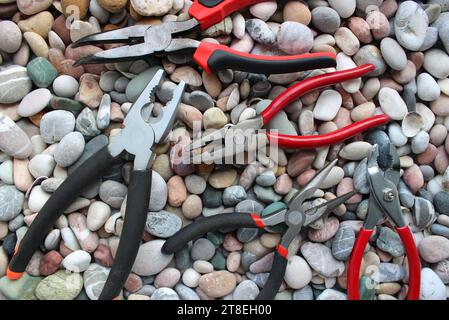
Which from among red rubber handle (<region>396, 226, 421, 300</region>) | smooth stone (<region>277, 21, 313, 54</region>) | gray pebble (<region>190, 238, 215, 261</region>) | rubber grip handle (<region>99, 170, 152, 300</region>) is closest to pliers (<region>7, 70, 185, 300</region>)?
rubber grip handle (<region>99, 170, 152, 300</region>)

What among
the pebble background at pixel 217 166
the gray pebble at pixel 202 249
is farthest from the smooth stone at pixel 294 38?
the gray pebble at pixel 202 249

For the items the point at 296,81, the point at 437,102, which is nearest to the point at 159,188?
the point at 296,81

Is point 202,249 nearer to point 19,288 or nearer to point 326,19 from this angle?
point 19,288

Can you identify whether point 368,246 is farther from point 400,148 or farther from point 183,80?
point 183,80

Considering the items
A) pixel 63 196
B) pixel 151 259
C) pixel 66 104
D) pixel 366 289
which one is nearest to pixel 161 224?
pixel 151 259

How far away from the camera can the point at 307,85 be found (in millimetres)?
736

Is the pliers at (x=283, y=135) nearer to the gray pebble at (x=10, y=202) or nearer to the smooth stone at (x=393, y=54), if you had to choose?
the smooth stone at (x=393, y=54)

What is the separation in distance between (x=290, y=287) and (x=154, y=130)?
36cm

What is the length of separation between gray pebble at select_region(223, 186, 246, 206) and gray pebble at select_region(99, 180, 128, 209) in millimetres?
169

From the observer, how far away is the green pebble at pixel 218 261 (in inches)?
29.2

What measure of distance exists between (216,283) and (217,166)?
20 centimetres

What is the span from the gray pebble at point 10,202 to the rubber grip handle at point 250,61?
376 mm

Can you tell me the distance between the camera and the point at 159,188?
0.71 m

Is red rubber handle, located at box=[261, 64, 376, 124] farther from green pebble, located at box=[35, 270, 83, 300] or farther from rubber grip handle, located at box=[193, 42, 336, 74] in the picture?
green pebble, located at box=[35, 270, 83, 300]
